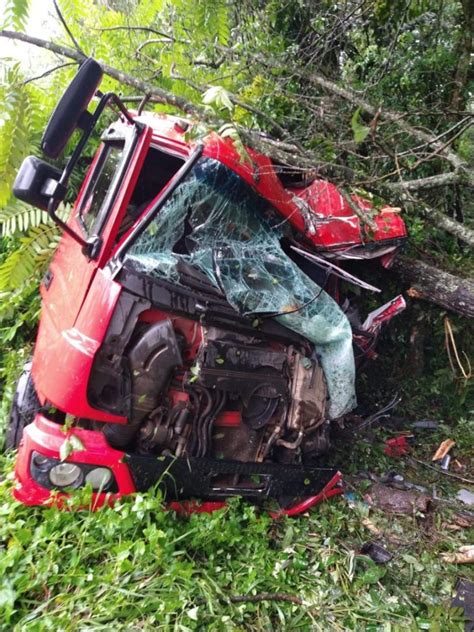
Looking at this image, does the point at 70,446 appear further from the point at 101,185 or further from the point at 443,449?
the point at 443,449

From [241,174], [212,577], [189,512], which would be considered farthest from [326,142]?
[212,577]

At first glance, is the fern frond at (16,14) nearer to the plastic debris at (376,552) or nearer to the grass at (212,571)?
the grass at (212,571)

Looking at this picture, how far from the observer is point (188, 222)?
8.57 feet

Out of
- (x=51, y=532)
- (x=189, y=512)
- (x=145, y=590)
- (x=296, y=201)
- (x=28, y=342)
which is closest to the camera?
(x=145, y=590)

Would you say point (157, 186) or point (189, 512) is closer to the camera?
point (189, 512)

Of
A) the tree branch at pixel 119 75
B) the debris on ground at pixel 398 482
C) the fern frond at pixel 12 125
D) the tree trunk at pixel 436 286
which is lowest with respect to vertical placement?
the debris on ground at pixel 398 482

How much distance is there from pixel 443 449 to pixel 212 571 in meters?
2.00

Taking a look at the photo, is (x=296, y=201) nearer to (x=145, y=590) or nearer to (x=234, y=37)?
(x=145, y=590)

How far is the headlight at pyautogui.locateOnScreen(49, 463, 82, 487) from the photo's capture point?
81.7 inches

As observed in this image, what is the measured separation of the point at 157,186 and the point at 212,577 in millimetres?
2390

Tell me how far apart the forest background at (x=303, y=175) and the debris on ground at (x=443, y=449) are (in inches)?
3.3

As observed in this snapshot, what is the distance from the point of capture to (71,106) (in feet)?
5.74

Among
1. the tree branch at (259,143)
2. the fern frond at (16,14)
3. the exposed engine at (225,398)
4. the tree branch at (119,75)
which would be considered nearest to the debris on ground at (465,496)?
the exposed engine at (225,398)

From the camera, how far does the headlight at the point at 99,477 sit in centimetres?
213
